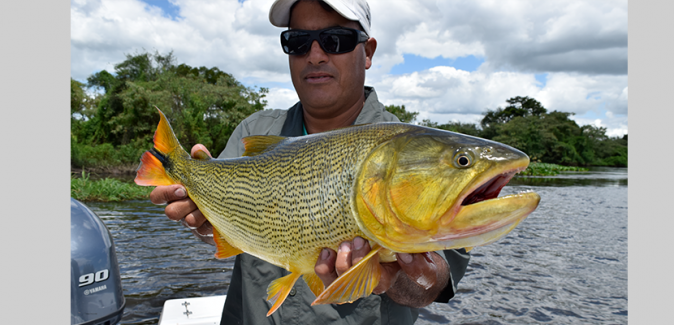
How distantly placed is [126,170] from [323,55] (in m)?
33.1

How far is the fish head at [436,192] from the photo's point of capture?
1.43 meters

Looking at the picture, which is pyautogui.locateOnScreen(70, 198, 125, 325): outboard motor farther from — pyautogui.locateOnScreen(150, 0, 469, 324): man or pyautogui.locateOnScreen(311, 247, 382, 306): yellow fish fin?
pyautogui.locateOnScreen(311, 247, 382, 306): yellow fish fin

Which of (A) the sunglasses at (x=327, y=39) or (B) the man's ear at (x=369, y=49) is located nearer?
(A) the sunglasses at (x=327, y=39)

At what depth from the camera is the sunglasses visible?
2.64 metres

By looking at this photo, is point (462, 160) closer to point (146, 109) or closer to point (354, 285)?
point (354, 285)

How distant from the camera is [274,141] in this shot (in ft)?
7.14

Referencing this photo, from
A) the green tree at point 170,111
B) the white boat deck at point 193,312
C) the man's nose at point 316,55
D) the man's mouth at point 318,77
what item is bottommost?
the white boat deck at point 193,312

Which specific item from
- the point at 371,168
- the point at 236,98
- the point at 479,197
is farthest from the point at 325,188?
the point at 236,98

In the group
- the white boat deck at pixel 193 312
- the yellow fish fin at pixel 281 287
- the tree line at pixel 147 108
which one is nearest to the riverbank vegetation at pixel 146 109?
the tree line at pixel 147 108

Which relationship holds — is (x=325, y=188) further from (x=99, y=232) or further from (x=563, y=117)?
(x=563, y=117)

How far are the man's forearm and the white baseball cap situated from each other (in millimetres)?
1525

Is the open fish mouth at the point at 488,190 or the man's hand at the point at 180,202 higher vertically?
the open fish mouth at the point at 488,190

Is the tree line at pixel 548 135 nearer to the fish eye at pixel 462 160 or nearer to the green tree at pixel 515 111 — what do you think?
the green tree at pixel 515 111

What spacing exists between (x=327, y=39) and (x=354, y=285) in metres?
1.66
